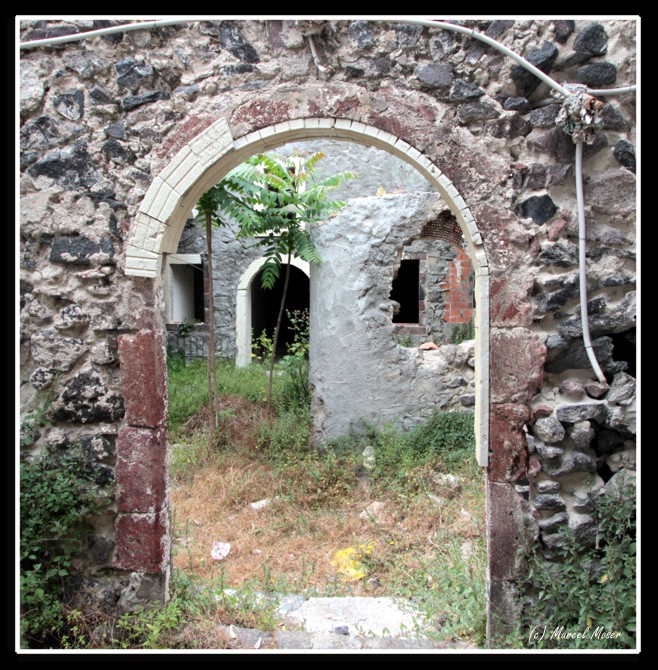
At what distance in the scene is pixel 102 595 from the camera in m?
2.79

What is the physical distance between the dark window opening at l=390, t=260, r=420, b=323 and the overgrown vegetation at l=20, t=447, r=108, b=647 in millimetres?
8769

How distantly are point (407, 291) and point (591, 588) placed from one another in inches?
362

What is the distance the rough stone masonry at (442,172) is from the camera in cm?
257

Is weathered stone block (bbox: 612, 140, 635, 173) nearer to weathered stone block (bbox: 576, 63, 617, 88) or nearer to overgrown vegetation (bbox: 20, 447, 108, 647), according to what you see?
weathered stone block (bbox: 576, 63, 617, 88)

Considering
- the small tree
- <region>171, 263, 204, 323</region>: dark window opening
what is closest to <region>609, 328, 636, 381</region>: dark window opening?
the small tree

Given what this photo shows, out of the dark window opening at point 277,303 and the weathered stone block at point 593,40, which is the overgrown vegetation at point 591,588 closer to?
the weathered stone block at point 593,40

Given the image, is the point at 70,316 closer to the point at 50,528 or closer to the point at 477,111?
the point at 50,528

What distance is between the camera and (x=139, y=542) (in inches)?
109

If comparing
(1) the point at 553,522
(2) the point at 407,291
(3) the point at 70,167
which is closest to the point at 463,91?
(3) the point at 70,167

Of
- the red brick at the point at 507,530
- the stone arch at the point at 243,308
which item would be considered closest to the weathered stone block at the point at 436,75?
the red brick at the point at 507,530

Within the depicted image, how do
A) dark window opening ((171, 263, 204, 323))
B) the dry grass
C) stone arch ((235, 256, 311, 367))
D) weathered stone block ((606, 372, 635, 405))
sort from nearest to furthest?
1. weathered stone block ((606, 372, 635, 405))
2. the dry grass
3. stone arch ((235, 256, 311, 367))
4. dark window opening ((171, 263, 204, 323))

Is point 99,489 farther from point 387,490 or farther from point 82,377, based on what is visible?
point 387,490

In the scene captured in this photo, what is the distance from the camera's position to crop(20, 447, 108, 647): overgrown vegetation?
2.61m

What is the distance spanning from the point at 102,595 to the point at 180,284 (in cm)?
924
